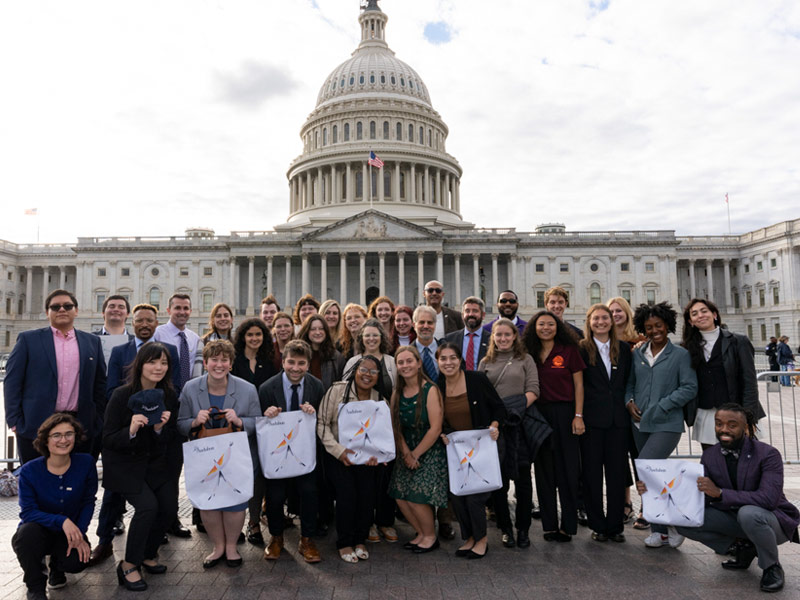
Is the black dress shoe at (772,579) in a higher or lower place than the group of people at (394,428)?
lower

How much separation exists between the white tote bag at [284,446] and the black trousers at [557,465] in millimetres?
3232

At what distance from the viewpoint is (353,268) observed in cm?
6544

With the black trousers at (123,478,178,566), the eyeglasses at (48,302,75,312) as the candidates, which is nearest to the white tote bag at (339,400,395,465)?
the black trousers at (123,478,178,566)

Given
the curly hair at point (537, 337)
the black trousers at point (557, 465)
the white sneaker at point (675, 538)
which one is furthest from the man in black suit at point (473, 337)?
the white sneaker at point (675, 538)

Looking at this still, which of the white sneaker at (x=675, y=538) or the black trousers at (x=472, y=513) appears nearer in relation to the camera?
the black trousers at (x=472, y=513)

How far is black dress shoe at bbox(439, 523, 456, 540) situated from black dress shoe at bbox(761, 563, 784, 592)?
3694 millimetres

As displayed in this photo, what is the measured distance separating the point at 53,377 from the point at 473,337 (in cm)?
629

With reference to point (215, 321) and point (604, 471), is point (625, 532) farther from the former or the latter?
point (215, 321)

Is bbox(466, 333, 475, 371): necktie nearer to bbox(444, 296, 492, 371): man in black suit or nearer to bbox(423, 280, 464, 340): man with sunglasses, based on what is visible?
bbox(444, 296, 492, 371): man in black suit

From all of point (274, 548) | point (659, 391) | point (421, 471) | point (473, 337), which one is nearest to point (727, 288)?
point (473, 337)

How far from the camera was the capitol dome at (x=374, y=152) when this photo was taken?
73375 mm

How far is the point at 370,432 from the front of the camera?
7301mm

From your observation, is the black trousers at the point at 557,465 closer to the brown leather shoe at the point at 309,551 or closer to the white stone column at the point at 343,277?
the brown leather shoe at the point at 309,551

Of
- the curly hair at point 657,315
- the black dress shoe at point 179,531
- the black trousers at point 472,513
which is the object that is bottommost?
the black dress shoe at point 179,531
